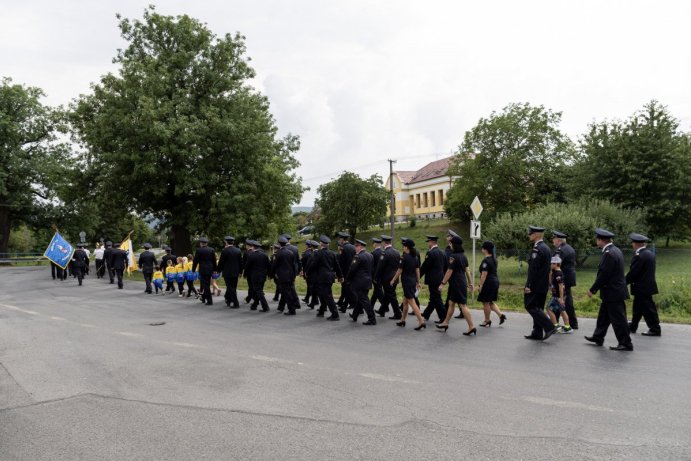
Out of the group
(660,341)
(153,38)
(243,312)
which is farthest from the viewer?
(153,38)

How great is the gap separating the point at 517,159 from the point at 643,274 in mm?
42910

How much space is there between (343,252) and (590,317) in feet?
19.9

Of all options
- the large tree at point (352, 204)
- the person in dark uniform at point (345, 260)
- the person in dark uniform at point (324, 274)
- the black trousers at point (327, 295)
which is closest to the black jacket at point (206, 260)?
the person in dark uniform at point (324, 274)

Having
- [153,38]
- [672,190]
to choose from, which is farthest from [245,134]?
[672,190]

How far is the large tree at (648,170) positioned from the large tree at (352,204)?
30.3 m

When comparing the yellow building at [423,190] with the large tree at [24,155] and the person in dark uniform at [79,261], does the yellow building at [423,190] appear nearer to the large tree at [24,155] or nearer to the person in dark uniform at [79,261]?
the large tree at [24,155]

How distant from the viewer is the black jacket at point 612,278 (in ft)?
28.0

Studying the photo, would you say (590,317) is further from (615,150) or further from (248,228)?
(615,150)

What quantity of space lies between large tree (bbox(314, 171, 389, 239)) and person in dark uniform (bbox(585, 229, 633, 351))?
176ft

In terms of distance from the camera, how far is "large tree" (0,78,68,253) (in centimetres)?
4738

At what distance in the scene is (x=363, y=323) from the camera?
1165 centimetres

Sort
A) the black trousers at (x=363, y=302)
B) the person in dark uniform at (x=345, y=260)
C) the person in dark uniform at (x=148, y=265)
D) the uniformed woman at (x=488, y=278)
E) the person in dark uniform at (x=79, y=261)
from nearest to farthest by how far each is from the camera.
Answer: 1. the uniformed woman at (x=488, y=278)
2. the black trousers at (x=363, y=302)
3. the person in dark uniform at (x=345, y=260)
4. the person in dark uniform at (x=148, y=265)
5. the person in dark uniform at (x=79, y=261)

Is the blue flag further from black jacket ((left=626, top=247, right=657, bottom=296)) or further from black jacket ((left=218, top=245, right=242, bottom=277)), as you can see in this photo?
black jacket ((left=626, top=247, right=657, bottom=296))

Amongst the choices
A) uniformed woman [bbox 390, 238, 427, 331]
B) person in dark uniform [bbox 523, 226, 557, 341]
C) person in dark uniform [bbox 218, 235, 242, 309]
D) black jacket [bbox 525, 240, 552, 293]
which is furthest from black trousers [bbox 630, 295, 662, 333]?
person in dark uniform [bbox 218, 235, 242, 309]
